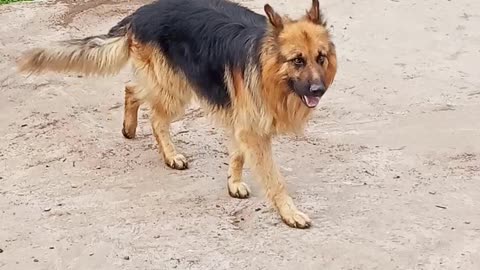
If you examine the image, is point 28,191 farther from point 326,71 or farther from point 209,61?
point 326,71

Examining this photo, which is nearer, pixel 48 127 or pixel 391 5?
pixel 48 127

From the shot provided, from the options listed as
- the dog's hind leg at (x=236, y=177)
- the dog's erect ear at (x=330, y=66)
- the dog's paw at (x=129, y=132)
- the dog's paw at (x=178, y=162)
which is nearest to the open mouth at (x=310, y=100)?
the dog's erect ear at (x=330, y=66)

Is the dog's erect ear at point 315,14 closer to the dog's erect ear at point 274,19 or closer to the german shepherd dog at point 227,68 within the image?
the german shepherd dog at point 227,68

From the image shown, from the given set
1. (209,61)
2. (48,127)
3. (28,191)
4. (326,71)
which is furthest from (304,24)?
(48,127)

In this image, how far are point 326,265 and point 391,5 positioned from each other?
5.42 meters

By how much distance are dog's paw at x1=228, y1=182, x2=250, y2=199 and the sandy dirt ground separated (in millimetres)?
70

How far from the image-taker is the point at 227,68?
5.50 metres

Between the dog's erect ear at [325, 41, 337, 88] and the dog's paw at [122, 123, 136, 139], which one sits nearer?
the dog's erect ear at [325, 41, 337, 88]

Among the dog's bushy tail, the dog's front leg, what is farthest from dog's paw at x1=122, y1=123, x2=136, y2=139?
the dog's front leg

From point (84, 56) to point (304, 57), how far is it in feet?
6.67

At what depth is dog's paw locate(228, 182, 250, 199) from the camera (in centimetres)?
583

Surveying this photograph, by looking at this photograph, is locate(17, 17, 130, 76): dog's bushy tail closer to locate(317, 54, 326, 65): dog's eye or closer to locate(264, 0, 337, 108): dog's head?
locate(264, 0, 337, 108): dog's head

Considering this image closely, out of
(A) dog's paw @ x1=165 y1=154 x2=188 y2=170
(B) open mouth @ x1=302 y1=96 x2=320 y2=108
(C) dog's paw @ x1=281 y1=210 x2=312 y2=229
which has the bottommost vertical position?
(A) dog's paw @ x1=165 y1=154 x2=188 y2=170

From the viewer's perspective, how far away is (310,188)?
592 cm
